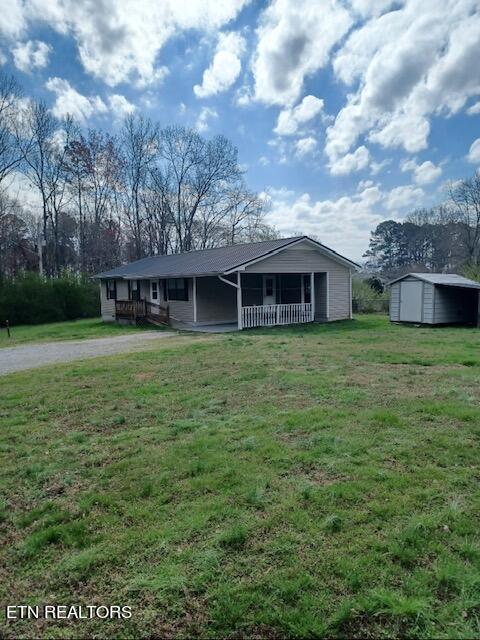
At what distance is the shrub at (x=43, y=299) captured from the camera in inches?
889

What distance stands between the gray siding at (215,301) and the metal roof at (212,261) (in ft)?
3.08

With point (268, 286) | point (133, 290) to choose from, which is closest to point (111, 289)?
point (133, 290)

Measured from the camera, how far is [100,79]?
71.9 feet

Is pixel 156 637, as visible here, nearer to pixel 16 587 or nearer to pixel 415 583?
pixel 16 587

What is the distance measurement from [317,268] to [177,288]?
6.27 m

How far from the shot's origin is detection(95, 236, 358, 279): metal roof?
640 inches

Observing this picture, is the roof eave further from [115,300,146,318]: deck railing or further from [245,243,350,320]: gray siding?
[115,300,146,318]: deck railing

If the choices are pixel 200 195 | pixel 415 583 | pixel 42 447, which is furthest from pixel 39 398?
pixel 200 195

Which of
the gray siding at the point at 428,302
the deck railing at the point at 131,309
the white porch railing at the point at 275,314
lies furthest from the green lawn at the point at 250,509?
the deck railing at the point at 131,309

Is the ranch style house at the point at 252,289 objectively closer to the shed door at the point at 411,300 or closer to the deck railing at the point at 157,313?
the deck railing at the point at 157,313

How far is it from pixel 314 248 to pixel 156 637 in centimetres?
1727

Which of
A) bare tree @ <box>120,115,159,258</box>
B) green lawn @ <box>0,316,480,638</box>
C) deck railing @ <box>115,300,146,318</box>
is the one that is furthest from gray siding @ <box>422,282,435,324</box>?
bare tree @ <box>120,115,159,258</box>

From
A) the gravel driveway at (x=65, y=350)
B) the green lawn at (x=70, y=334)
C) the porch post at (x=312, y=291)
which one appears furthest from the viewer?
the porch post at (x=312, y=291)

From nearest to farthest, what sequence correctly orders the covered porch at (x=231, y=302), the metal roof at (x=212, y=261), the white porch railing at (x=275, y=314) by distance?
the metal roof at (x=212, y=261) < the white porch railing at (x=275, y=314) < the covered porch at (x=231, y=302)
